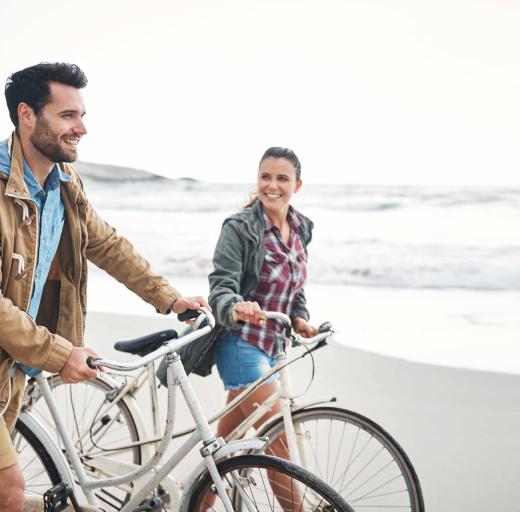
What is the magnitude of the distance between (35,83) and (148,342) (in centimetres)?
79

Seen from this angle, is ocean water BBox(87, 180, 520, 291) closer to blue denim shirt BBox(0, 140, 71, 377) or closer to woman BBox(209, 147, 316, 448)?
woman BBox(209, 147, 316, 448)

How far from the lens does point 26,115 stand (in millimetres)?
2086

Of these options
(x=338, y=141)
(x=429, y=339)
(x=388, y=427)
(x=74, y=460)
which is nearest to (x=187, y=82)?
(x=338, y=141)

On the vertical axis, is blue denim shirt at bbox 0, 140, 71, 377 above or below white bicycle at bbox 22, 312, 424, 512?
above

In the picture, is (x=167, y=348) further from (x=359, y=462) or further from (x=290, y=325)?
(x=359, y=462)

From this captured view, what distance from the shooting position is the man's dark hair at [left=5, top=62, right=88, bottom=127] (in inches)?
81.8

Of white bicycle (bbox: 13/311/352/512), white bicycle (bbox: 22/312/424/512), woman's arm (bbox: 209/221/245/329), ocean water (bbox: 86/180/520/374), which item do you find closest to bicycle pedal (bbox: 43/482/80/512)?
white bicycle (bbox: 13/311/352/512)

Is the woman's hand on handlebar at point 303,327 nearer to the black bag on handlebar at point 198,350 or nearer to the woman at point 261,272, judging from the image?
the woman at point 261,272

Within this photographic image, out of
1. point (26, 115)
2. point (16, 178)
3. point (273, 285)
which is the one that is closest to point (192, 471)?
point (273, 285)

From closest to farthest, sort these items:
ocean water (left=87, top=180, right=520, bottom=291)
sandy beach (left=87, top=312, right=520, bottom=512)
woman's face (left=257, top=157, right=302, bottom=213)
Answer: woman's face (left=257, top=157, right=302, bottom=213) → sandy beach (left=87, top=312, right=520, bottom=512) → ocean water (left=87, top=180, right=520, bottom=291)

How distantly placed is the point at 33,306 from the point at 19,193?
36 cm

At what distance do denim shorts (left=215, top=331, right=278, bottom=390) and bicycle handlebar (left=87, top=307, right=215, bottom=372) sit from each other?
44 cm

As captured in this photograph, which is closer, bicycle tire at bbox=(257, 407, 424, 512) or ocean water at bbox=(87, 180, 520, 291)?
bicycle tire at bbox=(257, 407, 424, 512)

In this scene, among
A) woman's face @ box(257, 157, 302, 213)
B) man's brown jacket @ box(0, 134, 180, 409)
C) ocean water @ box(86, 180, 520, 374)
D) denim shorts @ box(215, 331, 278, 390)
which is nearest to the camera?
man's brown jacket @ box(0, 134, 180, 409)
